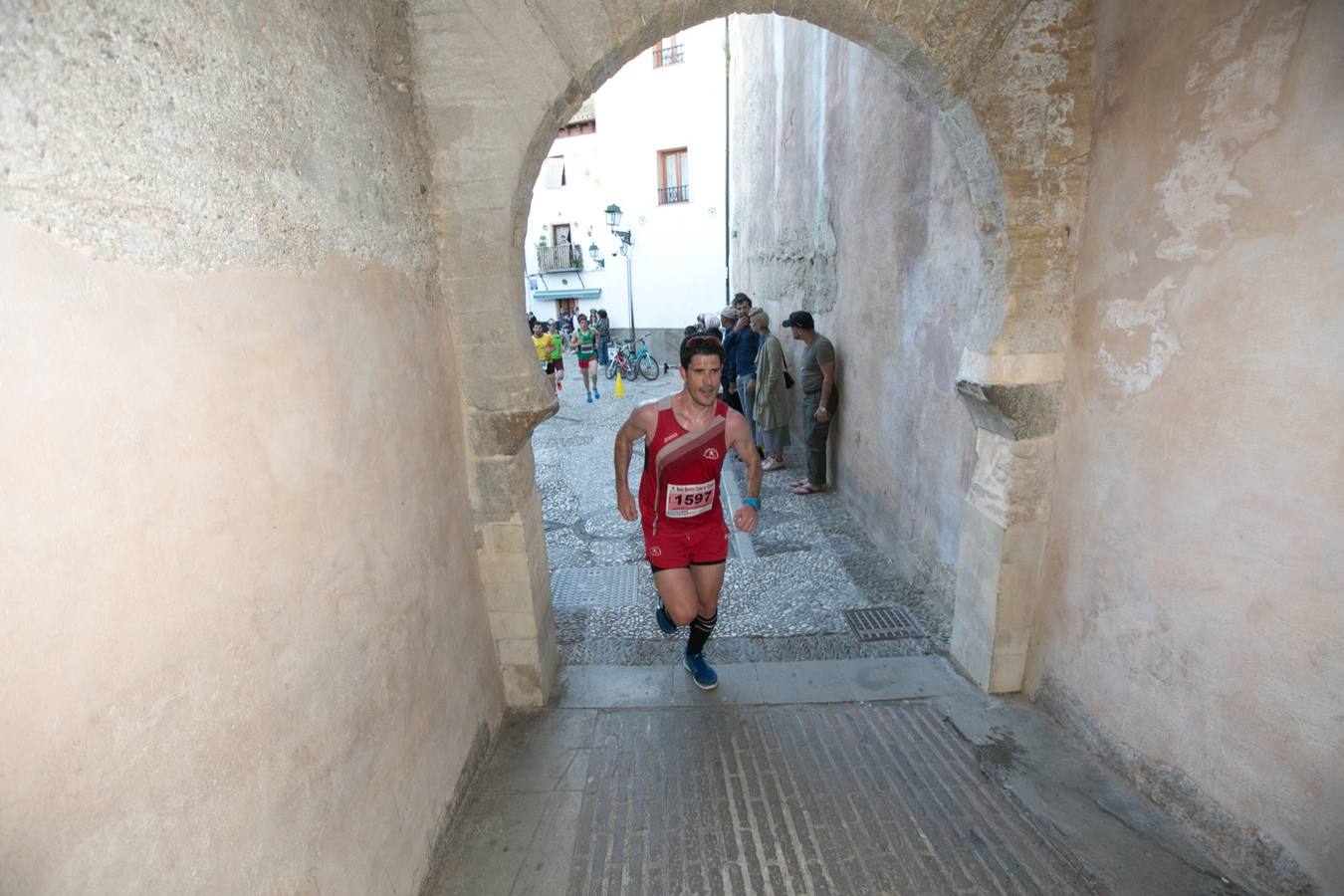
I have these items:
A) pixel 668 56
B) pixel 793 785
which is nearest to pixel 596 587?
pixel 793 785

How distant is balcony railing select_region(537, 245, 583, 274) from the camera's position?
75.0ft

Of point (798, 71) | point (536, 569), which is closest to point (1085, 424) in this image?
point (536, 569)

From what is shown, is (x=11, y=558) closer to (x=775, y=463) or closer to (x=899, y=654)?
(x=899, y=654)

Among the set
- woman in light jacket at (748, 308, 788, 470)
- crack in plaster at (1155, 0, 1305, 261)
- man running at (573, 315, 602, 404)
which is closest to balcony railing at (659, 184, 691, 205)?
man running at (573, 315, 602, 404)

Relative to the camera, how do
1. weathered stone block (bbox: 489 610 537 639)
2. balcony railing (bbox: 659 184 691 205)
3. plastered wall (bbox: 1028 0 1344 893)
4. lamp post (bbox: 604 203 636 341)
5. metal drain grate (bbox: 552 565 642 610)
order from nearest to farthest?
plastered wall (bbox: 1028 0 1344 893)
weathered stone block (bbox: 489 610 537 639)
metal drain grate (bbox: 552 565 642 610)
lamp post (bbox: 604 203 636 341)
balcony railing (bbox: 659 184 691 205)

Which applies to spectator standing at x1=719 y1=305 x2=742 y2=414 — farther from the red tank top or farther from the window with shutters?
the window with shutters

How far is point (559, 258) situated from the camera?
23141mm

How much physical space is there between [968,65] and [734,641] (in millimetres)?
3127

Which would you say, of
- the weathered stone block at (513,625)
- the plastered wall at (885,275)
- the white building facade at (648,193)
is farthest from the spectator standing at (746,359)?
the white building facade at (648,193)

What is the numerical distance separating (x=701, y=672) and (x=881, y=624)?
4.32ft

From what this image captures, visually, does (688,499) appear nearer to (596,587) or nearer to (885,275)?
(596,587)

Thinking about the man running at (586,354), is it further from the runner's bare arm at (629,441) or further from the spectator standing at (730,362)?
the runner's bare arm at (629,441)

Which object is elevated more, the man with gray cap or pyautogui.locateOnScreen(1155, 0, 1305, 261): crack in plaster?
pyautogui.locateOnScreen(1155, 0, 1305, 261): crack in plaster

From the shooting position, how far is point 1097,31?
2.57 meters
